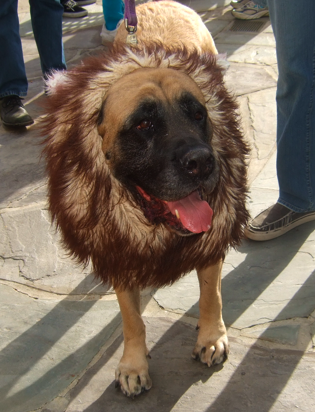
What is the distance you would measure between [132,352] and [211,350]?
41 cm

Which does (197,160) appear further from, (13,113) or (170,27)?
(13,113)

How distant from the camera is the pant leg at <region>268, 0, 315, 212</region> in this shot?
288cm

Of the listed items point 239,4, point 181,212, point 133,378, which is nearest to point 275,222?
point 181,212

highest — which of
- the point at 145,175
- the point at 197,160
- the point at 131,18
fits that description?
the point at 131,18

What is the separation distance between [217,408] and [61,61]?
165 inches

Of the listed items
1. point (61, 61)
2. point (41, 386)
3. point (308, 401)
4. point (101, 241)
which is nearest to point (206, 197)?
point (101, 241)

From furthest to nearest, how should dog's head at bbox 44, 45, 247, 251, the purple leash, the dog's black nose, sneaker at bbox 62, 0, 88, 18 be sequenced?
sneaker at bbox 62, 0, 88, 18 < the purple leash < dog's head at bbox 44, 45, 247, 251 < the dog's black nose

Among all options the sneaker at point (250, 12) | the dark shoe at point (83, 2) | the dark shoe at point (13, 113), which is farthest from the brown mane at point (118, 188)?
the dark shoe at point (83, 2)

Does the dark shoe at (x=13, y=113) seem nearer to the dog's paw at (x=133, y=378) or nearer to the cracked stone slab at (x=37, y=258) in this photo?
the cracked stone slab at (x=37, y=258)

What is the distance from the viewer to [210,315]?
→ 263 centimetres

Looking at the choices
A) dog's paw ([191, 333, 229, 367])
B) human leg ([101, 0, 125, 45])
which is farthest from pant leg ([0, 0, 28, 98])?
dog's paw ([191, 333, 229, 367])

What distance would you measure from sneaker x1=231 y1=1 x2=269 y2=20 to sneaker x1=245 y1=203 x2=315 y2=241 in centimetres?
434

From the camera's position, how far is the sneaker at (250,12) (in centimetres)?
689

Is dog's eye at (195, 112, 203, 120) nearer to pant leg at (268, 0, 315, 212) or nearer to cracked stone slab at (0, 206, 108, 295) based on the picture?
pant leg at (268, 0, 315, 212)
